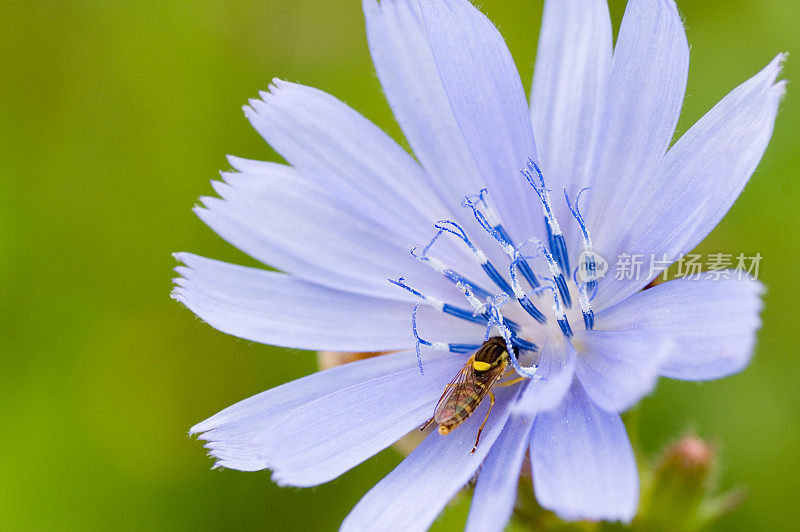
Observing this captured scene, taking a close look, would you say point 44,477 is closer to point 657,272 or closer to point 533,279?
point 533,279

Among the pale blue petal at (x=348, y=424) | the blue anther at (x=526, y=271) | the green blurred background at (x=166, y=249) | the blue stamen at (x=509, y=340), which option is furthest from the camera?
the green blurred background at (x=166, y=249)

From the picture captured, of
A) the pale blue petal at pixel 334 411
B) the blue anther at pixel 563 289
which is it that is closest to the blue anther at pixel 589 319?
the blue anther at pixel 563 289

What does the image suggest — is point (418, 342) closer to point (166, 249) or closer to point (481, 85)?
point (481, 85)

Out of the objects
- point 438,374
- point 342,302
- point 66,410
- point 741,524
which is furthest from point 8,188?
point 741,524

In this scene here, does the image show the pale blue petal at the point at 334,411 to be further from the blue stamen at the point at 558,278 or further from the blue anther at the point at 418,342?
the blue stamen at the point at 558,278

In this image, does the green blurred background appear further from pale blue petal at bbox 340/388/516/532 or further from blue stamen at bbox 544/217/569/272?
pale blue petal at bbox 340/388/516/532

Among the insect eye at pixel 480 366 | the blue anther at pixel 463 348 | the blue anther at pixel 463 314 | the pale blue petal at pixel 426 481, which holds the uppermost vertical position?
the blue anther at pixel 463 314

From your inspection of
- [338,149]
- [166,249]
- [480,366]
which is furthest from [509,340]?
[166,249]

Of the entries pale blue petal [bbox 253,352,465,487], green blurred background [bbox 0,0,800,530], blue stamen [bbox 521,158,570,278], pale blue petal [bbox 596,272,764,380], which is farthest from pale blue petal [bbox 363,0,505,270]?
green blurred background [bbox 0,0,800,530]
